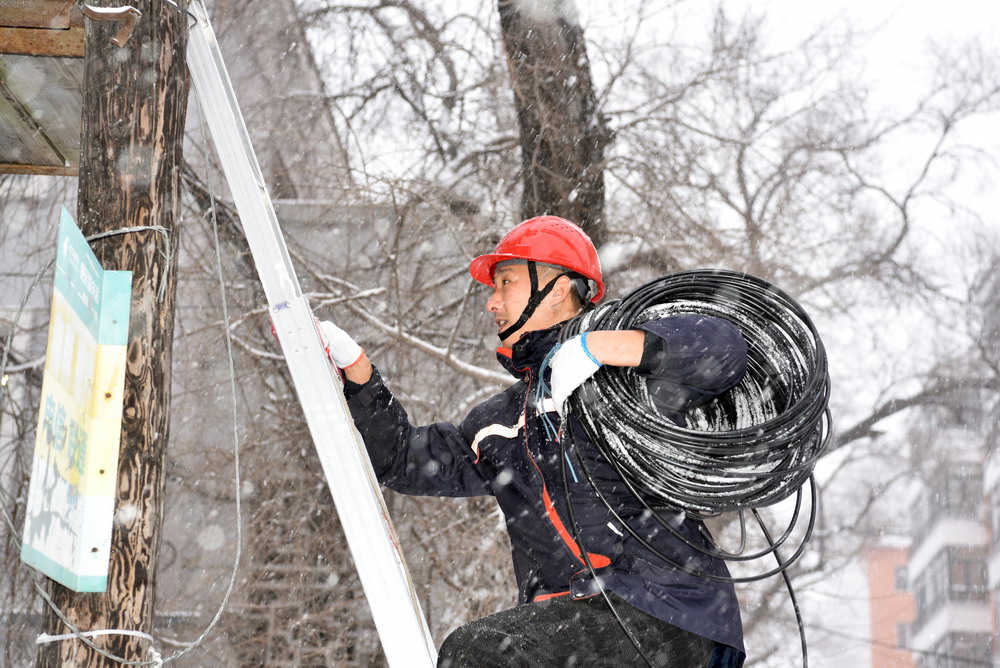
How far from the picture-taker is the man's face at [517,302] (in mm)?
2895

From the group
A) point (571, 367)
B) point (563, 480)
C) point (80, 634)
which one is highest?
point (571, 367)

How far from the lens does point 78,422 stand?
7.59ft

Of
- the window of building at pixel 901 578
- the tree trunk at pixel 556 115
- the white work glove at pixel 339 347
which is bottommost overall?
the white work glove at pixel 339 347

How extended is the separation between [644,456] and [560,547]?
354 mm

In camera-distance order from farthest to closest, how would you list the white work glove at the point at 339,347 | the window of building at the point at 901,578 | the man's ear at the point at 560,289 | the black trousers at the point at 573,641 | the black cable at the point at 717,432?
the window of building at the point at 901,578 → the man's ear at the point at 560,289 → the white work glove at the point at 339,347 → the black cable at the point at 717,432 → the black trousers at the point at 573,641

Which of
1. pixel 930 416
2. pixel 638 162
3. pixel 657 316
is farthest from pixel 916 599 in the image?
pixel 657 316

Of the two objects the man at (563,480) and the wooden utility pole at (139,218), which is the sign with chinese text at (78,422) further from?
the man at (563,480)

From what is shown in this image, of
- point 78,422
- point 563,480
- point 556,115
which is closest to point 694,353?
point 563,480

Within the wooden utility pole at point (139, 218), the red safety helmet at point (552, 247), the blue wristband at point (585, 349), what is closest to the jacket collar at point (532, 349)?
the red safety helmet at point (552, 247)

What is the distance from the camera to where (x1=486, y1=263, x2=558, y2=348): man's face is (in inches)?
114

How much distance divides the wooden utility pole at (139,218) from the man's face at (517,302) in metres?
1.03

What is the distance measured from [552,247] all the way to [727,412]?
773 mm

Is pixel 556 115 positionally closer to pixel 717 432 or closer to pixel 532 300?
pixel 532 300

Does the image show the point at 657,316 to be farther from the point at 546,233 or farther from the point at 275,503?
the point at 275,503
